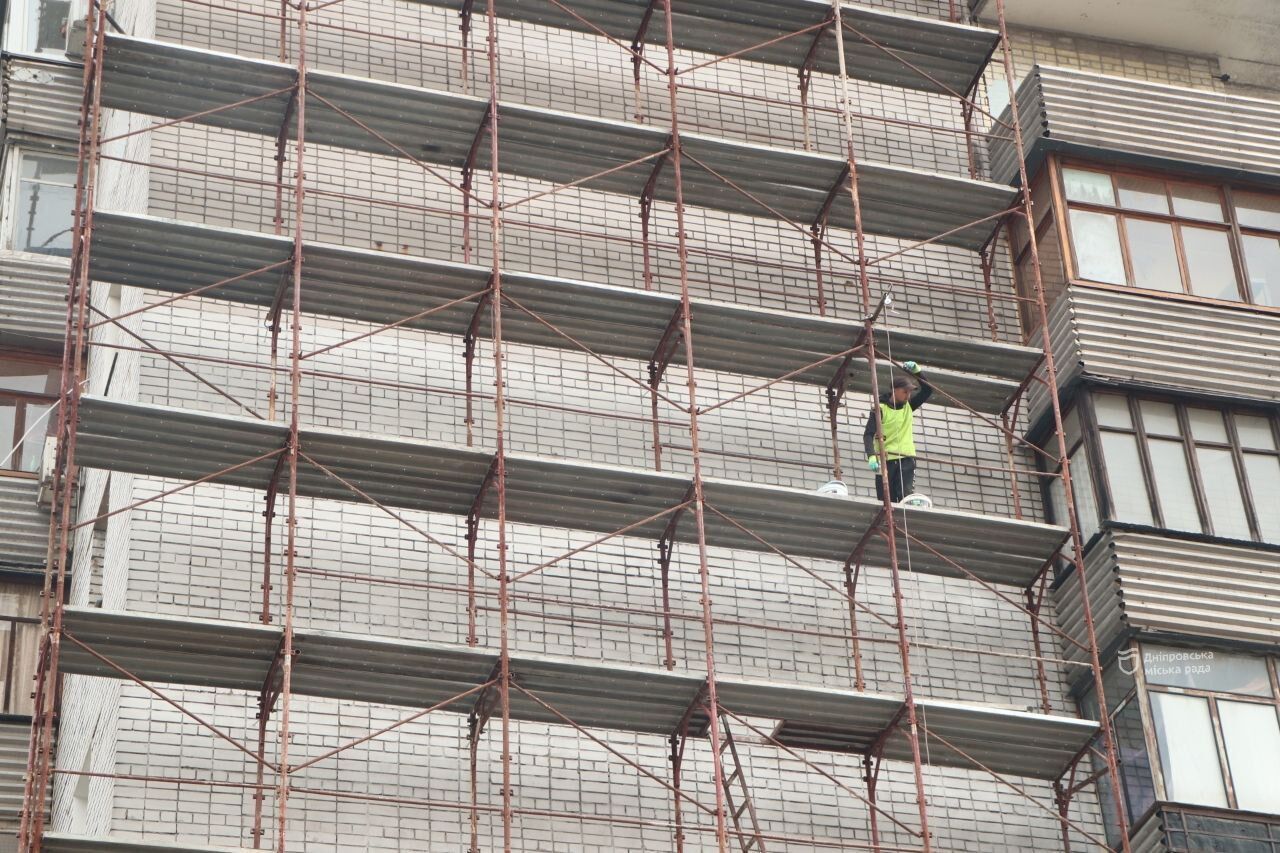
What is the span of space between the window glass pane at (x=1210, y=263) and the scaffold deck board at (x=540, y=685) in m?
6.12

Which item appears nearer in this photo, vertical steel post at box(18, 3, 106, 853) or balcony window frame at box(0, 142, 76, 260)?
vertical steel post at box(18, 3, 106, 853)

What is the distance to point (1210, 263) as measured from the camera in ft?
86.6

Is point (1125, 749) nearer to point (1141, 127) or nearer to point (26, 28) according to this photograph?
point (1141, 127)

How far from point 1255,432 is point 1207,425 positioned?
0.57 metres

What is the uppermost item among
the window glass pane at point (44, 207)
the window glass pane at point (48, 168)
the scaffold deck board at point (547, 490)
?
the window glass pane at point (48, 168)

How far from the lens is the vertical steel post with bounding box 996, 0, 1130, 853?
22281 mm

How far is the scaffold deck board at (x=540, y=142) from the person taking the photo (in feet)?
76.4

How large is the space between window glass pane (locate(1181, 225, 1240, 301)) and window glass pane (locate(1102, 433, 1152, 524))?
238 centimetres

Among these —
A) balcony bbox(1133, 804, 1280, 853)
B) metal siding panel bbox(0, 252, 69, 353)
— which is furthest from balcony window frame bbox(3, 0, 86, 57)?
balcony bbox(1133, 804, 1280, 853)

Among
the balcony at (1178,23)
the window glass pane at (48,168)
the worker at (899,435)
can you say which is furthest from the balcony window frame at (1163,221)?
the window glass pane at (48,168)

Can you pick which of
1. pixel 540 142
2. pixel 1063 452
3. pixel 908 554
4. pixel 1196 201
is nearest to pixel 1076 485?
pixel 1063 452

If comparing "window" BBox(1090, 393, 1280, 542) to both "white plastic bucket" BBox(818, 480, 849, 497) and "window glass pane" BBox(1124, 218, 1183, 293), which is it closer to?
"window glass pane" BBox(1124, 218, 1183, 293)

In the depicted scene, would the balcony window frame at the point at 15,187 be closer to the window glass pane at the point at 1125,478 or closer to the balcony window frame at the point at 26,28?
the balcony window frame at the point at 26,28

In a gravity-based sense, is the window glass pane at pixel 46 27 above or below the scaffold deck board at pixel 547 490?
above
